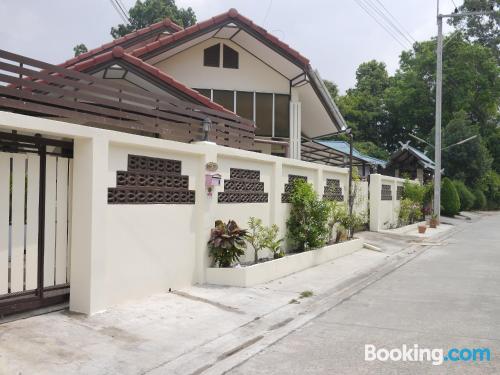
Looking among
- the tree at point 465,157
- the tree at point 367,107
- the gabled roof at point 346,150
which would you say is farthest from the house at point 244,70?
the tree at point 367,107

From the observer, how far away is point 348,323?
6672mm

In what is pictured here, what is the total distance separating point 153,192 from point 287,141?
10.3 meters

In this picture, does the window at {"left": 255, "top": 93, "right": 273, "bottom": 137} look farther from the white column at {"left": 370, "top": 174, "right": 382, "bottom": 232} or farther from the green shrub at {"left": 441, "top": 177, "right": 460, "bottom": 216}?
the green shrub at {"left": 441, "top": 177, "right": 460, "bottom": 216}

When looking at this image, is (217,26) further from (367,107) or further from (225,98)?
(367,107)

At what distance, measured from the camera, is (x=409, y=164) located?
3578 cm

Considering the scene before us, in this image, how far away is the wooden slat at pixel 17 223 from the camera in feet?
19.5

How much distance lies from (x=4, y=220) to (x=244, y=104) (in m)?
11.6

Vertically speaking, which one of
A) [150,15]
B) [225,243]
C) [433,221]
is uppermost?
[150,15]

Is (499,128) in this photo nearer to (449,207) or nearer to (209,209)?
(449,207)

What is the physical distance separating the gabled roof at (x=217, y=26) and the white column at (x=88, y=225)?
24.1 ft

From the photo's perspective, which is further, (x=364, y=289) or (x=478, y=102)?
(x=478, y=102)

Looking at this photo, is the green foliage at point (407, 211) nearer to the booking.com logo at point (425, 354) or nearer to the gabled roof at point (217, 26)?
the gabled roof at point (217, 26)

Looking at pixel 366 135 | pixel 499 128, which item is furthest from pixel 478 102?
pixel 366 135

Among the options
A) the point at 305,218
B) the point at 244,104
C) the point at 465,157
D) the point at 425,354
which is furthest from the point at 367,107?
the point at 425,354
